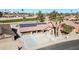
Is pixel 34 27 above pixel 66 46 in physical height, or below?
above

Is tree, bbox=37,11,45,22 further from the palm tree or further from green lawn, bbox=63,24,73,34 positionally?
green lawn, bbox=63,24,73,34

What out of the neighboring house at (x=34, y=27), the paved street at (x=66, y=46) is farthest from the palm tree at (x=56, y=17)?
the paved street at (x=66, y=46)

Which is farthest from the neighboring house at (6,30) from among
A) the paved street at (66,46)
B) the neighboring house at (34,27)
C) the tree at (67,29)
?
the tree at (67,29)

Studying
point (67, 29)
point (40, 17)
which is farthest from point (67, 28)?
point (40, 17)

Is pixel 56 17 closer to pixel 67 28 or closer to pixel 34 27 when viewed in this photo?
pixel 67 28

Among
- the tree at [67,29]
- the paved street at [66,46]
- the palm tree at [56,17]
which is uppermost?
the palm tree at [56,17]

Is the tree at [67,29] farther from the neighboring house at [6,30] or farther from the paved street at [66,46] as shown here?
the neighboring house at [6,30]

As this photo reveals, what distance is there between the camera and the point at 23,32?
7.82 feet

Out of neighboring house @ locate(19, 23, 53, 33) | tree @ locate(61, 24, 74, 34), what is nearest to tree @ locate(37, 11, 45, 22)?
neighboring house @ locate(19, 23, 53, 33)

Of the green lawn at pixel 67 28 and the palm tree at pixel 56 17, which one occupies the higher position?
the palm tree at pixel 56 17

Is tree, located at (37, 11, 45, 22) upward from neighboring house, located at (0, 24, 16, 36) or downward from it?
upward
